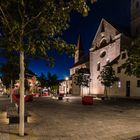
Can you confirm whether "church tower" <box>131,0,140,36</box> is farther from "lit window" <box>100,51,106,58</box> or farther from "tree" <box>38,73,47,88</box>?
"tree" <box>38,73,47,88</box>

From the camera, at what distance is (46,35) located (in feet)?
35.6

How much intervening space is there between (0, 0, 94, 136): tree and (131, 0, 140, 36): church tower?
58.0 metres

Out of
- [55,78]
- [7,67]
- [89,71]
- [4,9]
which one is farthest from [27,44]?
[55,78]

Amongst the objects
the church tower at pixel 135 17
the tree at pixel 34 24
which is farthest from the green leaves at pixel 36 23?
the church tower at pixel 135 17

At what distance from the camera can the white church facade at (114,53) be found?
2218 inches

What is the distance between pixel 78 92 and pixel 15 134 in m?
78.1

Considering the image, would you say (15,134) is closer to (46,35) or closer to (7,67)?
(46,35)

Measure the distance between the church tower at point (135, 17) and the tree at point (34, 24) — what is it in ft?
190

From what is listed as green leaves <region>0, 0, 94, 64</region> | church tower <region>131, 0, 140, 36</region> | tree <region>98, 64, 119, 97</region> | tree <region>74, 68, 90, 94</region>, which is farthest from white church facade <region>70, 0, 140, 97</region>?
green leaves <region>0, 0, 94, 64</region>

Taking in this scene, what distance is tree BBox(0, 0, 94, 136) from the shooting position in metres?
10.4

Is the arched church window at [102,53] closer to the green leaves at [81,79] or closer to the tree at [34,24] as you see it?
the green leaves at [81,79]

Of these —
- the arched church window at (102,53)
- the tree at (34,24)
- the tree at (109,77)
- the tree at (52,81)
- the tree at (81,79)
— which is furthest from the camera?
the tree at (52,81)

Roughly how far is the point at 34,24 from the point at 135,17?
198 ft

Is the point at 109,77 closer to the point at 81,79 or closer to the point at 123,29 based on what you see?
the point at 81,79
